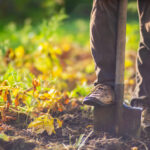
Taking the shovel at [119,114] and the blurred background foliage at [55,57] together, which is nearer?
the shovel at [119,114]

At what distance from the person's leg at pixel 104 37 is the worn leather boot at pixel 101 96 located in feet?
0.15

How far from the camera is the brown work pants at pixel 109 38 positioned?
2.10 m

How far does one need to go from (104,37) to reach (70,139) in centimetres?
72

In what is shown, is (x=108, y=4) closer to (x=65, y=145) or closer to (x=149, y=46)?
(x=149, y=46)

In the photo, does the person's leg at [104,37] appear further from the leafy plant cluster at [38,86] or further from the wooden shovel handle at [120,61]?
the leafy plant cluster at [38,86]

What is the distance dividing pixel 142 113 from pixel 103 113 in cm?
29

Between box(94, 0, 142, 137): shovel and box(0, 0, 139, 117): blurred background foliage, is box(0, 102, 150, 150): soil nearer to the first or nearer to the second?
box(94, 0, 142, 137): shovel

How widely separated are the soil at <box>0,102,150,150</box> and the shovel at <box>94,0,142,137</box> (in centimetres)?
6

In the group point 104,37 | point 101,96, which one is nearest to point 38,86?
point 101,96

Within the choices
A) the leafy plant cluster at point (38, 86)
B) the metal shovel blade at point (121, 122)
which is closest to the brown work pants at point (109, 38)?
the metal shovel blade at point (121, 122)

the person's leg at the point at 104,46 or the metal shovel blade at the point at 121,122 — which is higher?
the person's leg at the point at 104,46

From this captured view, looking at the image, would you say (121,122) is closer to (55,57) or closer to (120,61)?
(120,61)

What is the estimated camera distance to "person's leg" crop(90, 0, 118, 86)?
6.86 ft

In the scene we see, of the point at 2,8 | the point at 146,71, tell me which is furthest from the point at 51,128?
the point at 2,8
